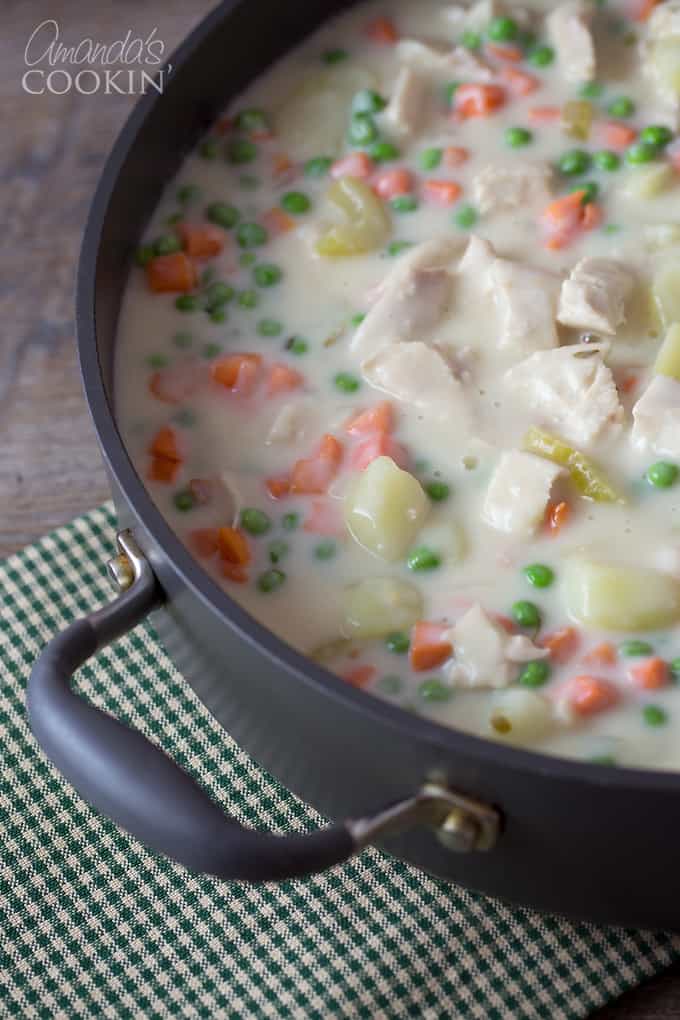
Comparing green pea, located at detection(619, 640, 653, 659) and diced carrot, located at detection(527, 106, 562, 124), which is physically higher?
diced carrot, located at detection(527, 106, 562, 124)

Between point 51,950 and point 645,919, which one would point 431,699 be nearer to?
point 645,919

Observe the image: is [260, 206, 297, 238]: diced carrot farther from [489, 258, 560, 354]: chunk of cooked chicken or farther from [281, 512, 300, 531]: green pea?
[281, 512, 300, 531]: green pea

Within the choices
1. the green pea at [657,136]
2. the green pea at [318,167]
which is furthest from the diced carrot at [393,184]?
the green pea at [657,136]

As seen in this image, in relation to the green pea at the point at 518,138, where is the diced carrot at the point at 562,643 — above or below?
below

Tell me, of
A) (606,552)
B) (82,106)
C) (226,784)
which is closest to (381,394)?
(606,552)

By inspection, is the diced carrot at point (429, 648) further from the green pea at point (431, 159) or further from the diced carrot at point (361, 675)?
the green pea at point (431, 159)

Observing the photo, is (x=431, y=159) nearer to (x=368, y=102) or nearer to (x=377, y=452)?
(x=368, y=102)

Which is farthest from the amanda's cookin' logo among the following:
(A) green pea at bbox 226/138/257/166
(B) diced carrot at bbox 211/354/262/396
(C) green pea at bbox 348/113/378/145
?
(B) diced carrot at bbox 211/354/262/396
